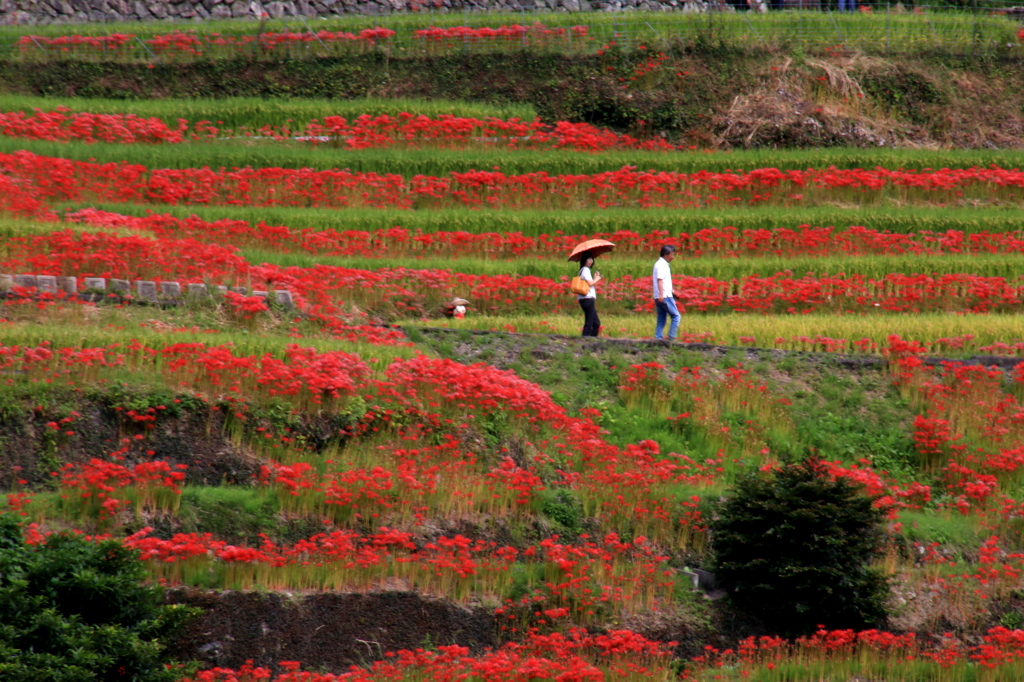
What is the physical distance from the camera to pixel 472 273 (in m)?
21.3

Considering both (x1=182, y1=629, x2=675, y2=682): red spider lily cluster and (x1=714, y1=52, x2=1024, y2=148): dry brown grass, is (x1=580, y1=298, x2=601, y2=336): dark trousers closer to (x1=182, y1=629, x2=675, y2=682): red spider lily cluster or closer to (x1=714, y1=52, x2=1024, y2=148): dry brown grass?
(x1=182, y1=629, x2=675, y2=682): red spider lily cluster

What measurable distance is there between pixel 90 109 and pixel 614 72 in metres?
14.6

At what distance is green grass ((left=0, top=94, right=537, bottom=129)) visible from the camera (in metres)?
30.3

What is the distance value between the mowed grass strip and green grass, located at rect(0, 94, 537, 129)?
13409 millimetres

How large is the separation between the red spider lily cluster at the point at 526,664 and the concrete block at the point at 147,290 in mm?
7962

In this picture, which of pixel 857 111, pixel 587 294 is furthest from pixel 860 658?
pixel 857 111

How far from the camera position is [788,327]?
18.5 m

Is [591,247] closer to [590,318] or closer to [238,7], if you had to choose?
[590,318]

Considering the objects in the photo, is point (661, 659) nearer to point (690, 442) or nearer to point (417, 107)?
point (690, 442)

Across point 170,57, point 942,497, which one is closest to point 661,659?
point 942,497

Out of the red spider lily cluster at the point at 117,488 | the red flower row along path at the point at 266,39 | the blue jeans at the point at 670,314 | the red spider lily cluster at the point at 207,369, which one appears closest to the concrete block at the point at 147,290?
the red spider lily cluster at the point at 207,369

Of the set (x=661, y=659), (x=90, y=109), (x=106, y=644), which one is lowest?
(x=661, y=659)

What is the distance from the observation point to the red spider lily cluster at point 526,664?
9.01 meters

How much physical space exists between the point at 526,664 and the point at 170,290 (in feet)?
30.0
